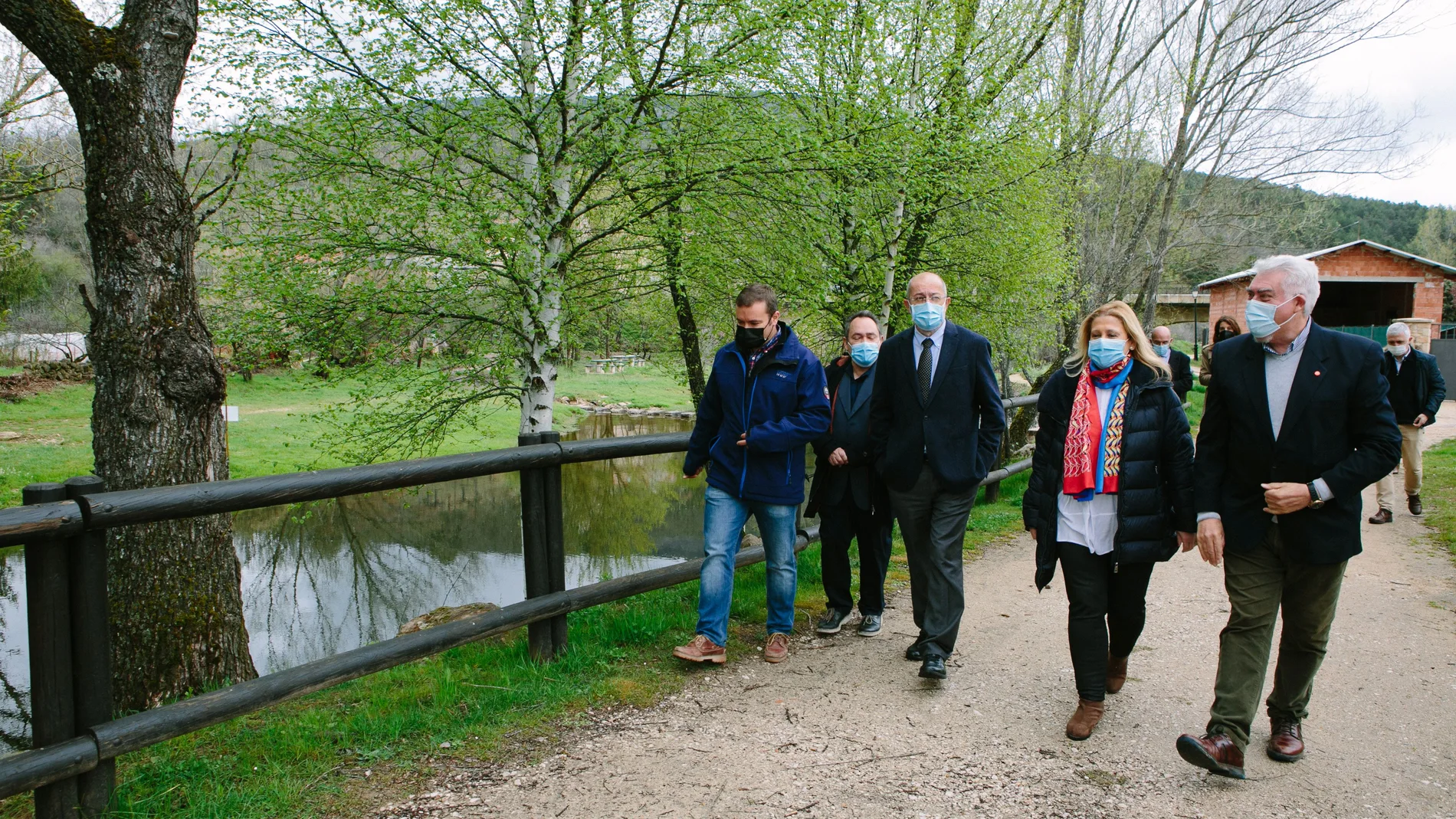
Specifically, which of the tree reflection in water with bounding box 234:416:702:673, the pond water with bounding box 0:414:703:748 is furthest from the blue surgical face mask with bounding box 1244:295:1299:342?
the tree reflection in water with bounding box 234:416:702:673

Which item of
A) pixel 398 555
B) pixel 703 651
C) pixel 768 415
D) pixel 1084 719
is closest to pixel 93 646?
pixel 703 651

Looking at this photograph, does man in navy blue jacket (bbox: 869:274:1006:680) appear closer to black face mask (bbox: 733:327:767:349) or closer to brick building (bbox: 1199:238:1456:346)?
black face mask (bbox: 733:327:767:349)

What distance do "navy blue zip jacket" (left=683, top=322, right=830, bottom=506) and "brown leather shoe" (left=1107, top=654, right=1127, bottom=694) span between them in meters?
1.67

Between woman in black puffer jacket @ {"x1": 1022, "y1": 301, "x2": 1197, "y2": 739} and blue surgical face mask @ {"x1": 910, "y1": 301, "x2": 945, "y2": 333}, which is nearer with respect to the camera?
woman in black puffer jacket @ {"x1": 1022, "y1": 301, "x2": 1197, "y2": 739}

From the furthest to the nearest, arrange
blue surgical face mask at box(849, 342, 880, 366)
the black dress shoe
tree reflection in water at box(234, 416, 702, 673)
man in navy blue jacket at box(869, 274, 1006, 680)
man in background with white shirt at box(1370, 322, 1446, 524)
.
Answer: tree reflection in water at box(234, 416, 702, 673), man in background with white shirt at box(1370, 322, 1446, 524), blue surgical face mask at box(849, 342, 880, 366), man in navy blue jacket at box(869, 274, 1006, 680), the black dress shoe

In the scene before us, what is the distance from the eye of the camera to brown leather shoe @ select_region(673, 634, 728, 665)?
4.52 metres

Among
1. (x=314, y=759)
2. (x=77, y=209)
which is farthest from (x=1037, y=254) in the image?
(x=77, y=209)

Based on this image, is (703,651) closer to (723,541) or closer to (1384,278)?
(723,541)

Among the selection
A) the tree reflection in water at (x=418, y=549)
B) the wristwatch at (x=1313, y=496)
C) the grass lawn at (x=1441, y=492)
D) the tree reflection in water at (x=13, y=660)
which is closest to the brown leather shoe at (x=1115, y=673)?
the wristwatch at (x=1313, y=496)

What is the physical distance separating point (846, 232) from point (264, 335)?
6.89m

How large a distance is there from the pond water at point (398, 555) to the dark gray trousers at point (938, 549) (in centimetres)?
505

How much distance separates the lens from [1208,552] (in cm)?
350

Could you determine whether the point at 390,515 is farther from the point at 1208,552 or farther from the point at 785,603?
the point at 1208,552

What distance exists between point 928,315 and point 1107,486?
121 centimetres
